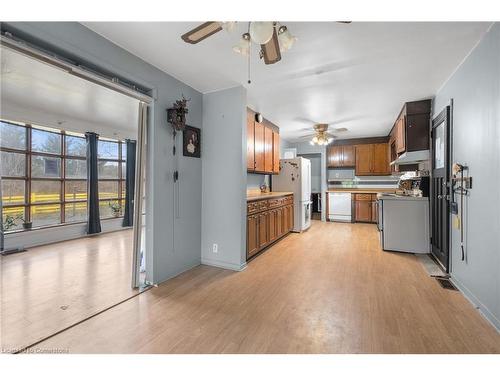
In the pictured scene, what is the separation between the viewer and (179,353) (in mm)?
1603

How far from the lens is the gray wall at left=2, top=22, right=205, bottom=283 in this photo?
74.5 inches

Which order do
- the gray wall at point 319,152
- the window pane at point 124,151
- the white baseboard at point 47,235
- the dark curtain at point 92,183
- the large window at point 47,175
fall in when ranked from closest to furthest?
1. the white baseboard at point 47,235
2. the large window at point 47,175
3. the dark curtain at point 92,183
4. the window pane at point 124,151
5. the gray wall at point 319,152

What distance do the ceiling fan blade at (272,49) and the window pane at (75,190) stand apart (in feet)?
17.8

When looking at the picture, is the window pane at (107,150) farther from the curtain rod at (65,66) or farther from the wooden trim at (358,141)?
the wooden trim at (358,141)

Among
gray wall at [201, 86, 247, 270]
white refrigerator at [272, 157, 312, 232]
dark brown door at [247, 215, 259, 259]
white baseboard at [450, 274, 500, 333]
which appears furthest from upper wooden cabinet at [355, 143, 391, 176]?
gray wall at [201, 86, 247, 270]

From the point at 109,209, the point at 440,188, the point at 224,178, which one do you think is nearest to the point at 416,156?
the point at 440,188

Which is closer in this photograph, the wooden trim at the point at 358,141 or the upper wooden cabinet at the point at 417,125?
the upper wooden cabinet at the point at 417,125

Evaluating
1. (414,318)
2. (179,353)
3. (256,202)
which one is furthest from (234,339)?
(256,202)

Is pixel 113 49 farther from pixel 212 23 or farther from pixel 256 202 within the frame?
pixel 256 202

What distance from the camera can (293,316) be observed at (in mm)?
2061

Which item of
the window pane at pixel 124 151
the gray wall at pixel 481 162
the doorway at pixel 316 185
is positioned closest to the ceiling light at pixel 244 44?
the gray wall at pixel 481 162

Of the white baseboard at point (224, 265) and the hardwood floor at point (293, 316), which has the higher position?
the white baseboard at point (224, 265)

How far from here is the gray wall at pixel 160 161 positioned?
1893 millimetres

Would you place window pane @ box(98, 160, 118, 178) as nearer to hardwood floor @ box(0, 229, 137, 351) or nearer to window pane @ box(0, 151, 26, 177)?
window pane @ box(0, 151, 26, 177)
